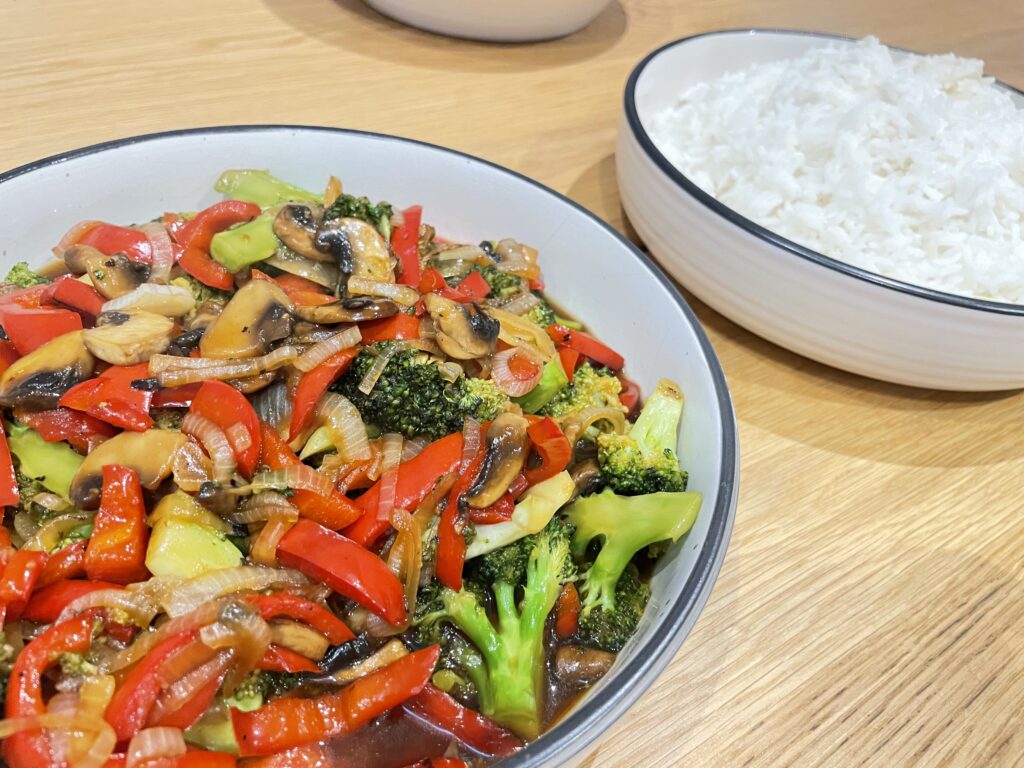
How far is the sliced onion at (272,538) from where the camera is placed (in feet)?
3.76

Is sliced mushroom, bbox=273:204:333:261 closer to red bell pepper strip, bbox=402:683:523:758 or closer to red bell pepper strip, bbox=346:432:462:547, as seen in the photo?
red bell pepper strip, bbox=346:432:462:547

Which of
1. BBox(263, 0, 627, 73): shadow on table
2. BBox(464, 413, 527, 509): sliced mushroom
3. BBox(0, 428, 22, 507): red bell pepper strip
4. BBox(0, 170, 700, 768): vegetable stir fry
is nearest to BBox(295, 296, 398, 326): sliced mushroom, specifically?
BBox(0, 170, 700, 768): vegetable stir fry

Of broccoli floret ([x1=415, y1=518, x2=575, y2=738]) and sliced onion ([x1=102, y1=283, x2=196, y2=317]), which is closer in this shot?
broccoli floret ([x1=415, y1=518, x2=575, y2=738])

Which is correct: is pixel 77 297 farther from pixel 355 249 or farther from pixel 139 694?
pixel 139 694

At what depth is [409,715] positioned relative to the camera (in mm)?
1126

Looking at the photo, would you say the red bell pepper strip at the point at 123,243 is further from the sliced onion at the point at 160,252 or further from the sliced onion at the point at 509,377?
the sliced onion at the point at 509,377

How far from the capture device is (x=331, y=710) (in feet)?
3.51

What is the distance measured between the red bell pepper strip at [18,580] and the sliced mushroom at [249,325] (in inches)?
16.8

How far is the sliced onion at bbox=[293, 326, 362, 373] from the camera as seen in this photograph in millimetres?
1316

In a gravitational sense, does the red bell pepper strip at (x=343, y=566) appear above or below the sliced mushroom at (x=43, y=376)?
below

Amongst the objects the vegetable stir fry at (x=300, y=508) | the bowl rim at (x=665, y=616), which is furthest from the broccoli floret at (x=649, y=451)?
the bowl rim at (x=665, y=616)

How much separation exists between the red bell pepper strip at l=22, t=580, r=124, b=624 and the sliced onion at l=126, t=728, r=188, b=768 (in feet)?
0.79

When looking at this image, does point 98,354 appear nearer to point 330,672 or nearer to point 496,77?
point 330,672

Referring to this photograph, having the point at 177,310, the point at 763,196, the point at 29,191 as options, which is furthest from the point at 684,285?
the point at 29,191
